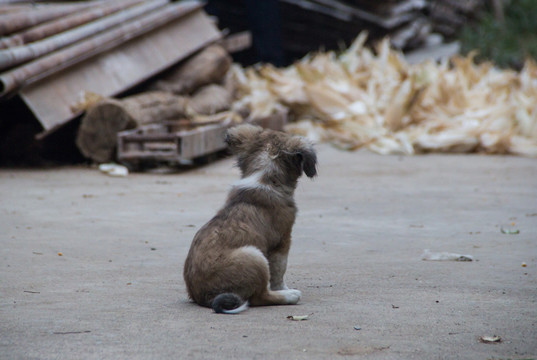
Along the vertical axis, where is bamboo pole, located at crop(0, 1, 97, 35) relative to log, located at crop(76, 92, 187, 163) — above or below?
above

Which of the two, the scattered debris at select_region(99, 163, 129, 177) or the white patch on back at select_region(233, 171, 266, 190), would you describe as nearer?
the white patch on back at select_region(233, 171, 266, 190)

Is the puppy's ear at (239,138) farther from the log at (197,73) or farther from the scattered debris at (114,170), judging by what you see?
the log at (197,73)

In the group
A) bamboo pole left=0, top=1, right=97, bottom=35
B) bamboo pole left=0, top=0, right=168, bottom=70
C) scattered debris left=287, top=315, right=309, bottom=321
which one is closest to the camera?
scattered debris left=287, top=315, right=309, bottom=321

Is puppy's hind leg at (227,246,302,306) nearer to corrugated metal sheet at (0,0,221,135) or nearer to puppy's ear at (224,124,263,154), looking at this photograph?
puppy's ear at (224,124,263,154)

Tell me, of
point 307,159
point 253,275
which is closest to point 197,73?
point 307,159

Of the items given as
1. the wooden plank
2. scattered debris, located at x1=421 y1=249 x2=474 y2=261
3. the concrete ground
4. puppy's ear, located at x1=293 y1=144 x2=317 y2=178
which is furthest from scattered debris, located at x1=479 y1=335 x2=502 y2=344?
the wooden plank

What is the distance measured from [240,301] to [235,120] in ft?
27.6

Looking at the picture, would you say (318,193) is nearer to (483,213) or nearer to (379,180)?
(379,180)

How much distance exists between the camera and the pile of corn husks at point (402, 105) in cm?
1265

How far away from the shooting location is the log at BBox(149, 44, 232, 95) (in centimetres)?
1317

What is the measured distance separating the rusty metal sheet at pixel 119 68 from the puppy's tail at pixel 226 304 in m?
6.80

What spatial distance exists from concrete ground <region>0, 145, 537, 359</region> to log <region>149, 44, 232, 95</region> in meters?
3.65

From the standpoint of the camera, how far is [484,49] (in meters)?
26.2

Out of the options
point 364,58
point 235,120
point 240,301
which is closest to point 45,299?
point 240,301
